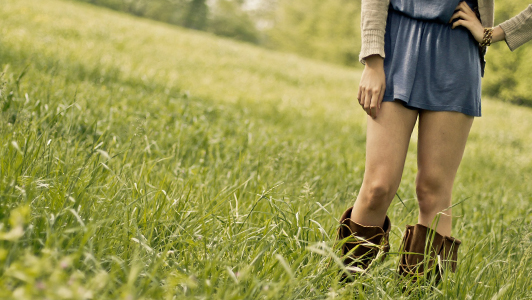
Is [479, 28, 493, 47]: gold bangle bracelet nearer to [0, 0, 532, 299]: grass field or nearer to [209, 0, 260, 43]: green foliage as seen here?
[0, 0, 532, 299]: grass field

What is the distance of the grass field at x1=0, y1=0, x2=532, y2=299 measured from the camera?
60.5 inches

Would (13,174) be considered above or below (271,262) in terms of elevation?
above

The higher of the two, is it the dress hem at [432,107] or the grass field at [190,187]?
the dress hem at [432,107]

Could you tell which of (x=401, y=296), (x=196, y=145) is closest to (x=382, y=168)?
(x=401, y=296)

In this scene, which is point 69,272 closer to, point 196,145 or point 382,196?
point 382,196

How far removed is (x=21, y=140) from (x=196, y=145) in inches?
76.0

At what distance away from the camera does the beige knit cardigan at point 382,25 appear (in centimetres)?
205

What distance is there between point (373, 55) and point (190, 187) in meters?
1.19

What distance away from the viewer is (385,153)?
200cm

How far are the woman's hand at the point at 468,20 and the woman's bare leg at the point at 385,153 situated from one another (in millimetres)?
466

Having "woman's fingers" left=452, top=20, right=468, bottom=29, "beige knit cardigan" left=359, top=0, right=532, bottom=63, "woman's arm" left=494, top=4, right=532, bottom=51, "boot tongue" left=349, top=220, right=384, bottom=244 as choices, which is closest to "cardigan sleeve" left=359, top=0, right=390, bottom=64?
"beige knit cardigan" left=359, top=0, right=532, bottom=63

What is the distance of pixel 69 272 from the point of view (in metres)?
1.43

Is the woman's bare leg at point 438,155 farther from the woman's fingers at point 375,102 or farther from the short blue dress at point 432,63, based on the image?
the woman's fingers at point 375,102

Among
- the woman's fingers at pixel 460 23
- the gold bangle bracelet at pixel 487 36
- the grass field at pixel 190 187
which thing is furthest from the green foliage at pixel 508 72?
the woman's fingers at pixel 460 23
